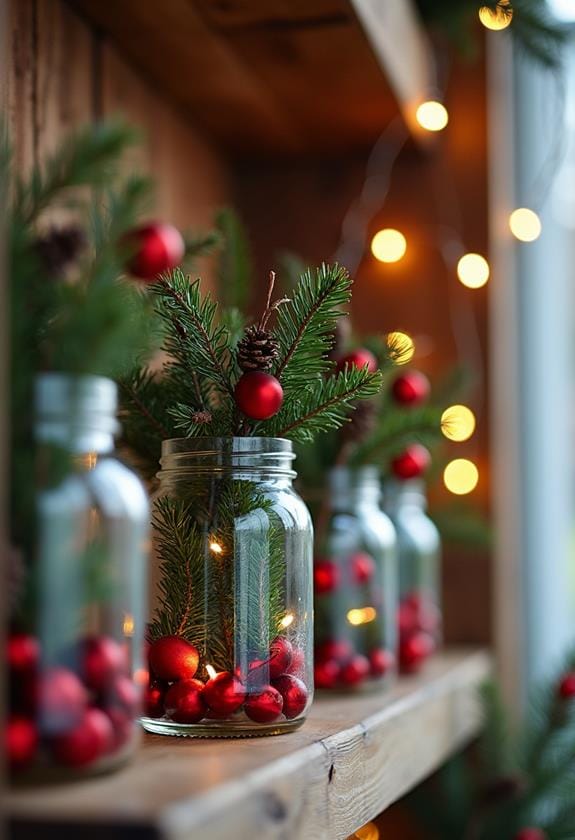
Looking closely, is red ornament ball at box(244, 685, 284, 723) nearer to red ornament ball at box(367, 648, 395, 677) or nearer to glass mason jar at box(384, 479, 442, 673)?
red ornament ball at box(367, 648, 395, 677)

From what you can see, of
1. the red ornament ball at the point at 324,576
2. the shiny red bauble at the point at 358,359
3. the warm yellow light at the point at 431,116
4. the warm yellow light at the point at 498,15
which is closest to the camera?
the shiny red bauble at the point at 358,359

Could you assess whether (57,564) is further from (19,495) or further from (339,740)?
(339,740)

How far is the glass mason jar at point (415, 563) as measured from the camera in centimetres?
122

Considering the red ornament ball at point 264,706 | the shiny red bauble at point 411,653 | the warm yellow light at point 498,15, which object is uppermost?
the warm yellow light at point 498,15

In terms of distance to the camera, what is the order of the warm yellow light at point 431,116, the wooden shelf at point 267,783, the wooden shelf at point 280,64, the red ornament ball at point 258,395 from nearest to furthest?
the wooden shelf at point 267,783 < the red ornament ball at point 258,395 < the wooden shelf at point 280,64 < the warm yellow light at point 431,116

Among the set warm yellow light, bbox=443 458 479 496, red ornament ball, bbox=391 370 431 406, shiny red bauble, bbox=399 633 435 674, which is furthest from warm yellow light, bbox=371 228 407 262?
shiny red bauble, bbox=399 633 435 674

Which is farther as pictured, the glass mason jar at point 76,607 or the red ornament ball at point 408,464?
the red ornament ball at point 408,464

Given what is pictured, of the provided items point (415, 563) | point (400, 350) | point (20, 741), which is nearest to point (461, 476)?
point (415, 563)

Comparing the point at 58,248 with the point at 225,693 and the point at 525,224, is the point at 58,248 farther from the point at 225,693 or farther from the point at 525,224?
the point at 525,224

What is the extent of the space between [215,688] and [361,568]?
1.06ft

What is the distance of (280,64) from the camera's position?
1207 mm

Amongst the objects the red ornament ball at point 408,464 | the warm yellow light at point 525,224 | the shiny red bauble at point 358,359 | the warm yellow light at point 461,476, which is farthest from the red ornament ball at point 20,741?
the warm yellow light at point 525,224

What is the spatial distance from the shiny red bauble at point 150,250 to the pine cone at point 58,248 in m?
0.04

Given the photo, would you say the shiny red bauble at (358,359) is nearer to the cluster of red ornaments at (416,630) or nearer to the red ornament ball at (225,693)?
the red ornament ball at (225,693)
